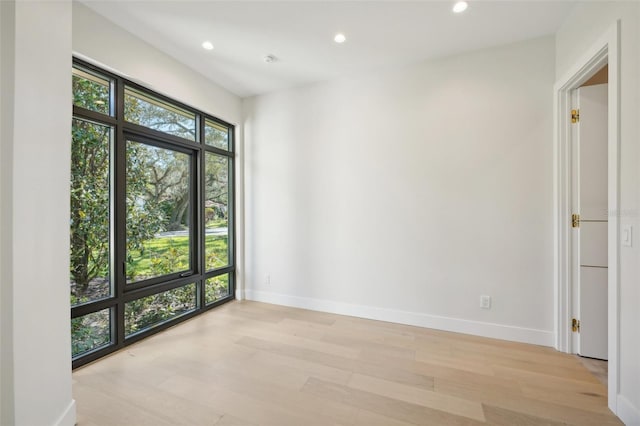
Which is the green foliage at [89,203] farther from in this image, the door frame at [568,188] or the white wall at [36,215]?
the door frame at [568,188]

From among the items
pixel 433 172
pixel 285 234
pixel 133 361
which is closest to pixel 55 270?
pixel 133 361

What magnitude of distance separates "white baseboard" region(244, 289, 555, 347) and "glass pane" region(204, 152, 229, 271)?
0.69 m

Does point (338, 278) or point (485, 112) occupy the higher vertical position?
point (485, 112)

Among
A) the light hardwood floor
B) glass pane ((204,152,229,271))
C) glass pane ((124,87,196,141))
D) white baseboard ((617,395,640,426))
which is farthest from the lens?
glass pane ((204,152,229,271))

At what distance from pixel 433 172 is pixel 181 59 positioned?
2968 mm

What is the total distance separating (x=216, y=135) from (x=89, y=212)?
5.81 ft

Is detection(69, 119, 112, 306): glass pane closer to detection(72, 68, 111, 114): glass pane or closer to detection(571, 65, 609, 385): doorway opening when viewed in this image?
detection(72, 68, 111, 114): glass pane

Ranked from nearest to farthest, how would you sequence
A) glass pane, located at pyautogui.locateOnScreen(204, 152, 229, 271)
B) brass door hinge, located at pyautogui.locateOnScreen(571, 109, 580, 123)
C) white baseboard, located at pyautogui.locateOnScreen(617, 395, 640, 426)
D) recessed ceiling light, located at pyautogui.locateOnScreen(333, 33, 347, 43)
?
white baseboard, located at pyautogui.locateOnScreen(617, 395, 640, 426), brass door hinge, located at pyautogui.locateOnScreen(571, 109, 580, 123), recessed ceiling light, located at pyautogui.locateOnScreen(333, 33, 347, 43), glass pane, located at pyautogui.locateOnScreen(204, 152, 229, 271)

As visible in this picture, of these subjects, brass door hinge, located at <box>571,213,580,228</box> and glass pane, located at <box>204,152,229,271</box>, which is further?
glass pane, located at <box>204,152,229,271</box>

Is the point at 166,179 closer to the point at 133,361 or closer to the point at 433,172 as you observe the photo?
the point at 133,361

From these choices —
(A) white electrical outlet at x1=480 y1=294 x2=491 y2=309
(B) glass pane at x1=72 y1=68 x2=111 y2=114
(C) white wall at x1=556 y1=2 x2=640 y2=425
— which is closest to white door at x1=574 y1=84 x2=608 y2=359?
(A) white electrical outlet at x1=480 y1=294 x2=491 y2=309

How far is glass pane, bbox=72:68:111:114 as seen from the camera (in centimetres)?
206

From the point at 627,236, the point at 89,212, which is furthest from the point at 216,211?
the point at 627,236

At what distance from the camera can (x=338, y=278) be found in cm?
316
